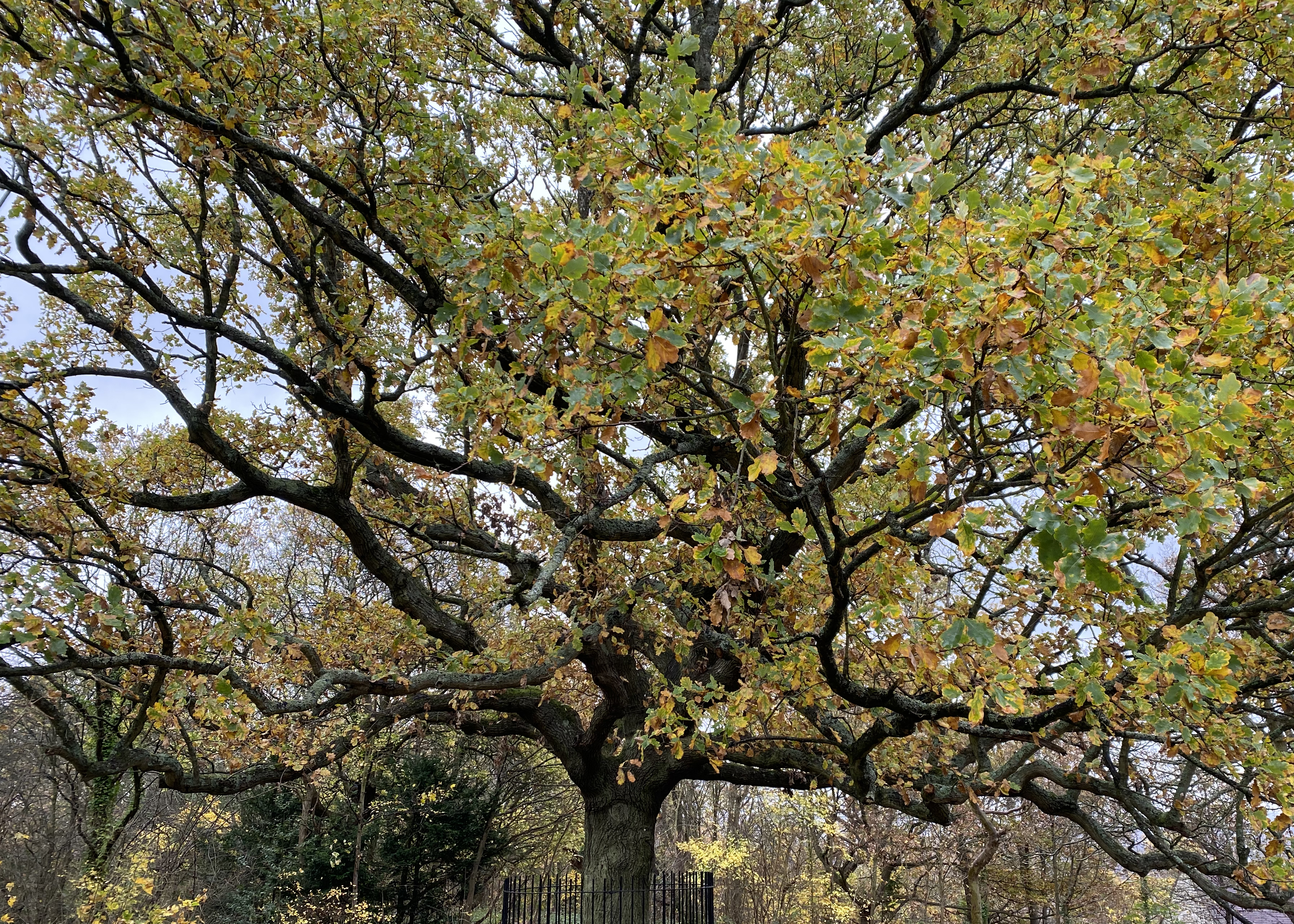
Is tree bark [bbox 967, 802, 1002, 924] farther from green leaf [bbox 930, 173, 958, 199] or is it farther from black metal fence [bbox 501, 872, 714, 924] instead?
green leaf [bbox 930, 173, 958, 199]

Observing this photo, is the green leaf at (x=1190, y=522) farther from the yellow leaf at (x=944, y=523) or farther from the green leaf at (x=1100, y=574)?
the yellow leaf at (x=944, y=523)

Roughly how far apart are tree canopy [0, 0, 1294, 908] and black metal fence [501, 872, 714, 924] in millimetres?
263

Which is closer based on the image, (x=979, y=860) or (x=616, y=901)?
(x=979, y=860)

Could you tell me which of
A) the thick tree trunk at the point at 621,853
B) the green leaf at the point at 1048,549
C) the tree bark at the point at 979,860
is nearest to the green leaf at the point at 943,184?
the green leaf at the point at 1048,549

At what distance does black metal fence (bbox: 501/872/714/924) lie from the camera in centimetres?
667

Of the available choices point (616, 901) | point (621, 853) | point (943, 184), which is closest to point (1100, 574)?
point (943, 184)

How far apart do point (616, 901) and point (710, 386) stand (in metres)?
6.09

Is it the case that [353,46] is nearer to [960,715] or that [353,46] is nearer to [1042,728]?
[960,715]

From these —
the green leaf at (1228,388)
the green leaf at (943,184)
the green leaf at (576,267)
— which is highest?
the green leaf at (943,184)

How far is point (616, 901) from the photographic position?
681 cm

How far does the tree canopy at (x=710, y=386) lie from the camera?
1983 millimetres

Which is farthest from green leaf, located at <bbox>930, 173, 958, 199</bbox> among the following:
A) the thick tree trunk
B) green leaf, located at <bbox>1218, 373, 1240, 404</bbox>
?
the thick tree trunk

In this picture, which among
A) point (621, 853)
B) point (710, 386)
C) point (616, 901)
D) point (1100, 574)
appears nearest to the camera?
point (1100, 574)

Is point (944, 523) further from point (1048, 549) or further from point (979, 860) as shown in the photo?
point (979, 860)
